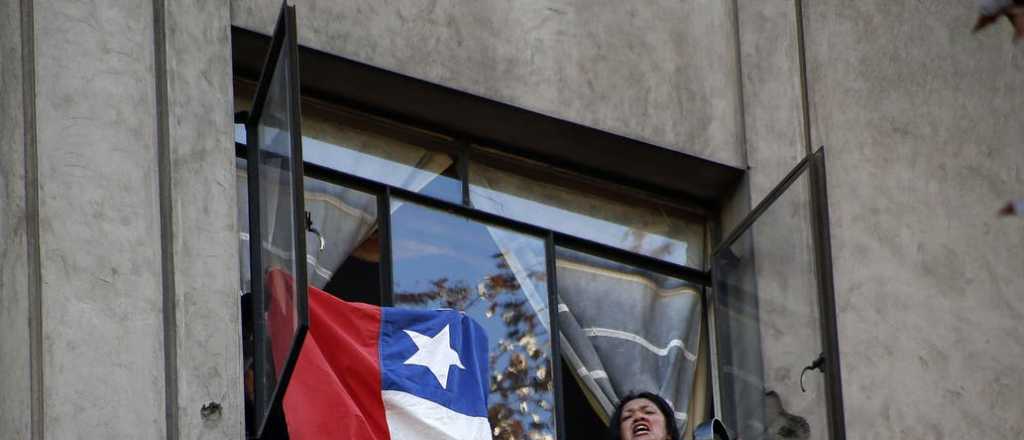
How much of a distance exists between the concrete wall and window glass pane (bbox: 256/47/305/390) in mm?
237

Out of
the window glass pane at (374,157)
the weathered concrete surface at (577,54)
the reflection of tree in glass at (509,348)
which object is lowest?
the reflection of tree in glass at (509,348)

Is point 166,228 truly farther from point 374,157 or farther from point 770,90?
point 770,90

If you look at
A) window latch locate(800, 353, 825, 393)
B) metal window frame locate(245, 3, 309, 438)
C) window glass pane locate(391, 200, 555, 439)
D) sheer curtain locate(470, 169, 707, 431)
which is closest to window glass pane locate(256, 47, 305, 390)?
metal window frame locate(245, 3, 309, 438)

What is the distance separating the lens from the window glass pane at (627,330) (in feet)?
36.3

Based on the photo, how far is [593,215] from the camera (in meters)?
11.6

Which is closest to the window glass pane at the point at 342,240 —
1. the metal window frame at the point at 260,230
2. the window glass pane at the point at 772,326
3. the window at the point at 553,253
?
the window at the point at 553,253

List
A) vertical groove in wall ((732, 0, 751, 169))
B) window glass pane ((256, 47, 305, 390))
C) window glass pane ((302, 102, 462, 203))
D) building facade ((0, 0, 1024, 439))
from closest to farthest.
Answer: window glass pane ((256, 47, 305, 390)) → building facade ((0, 0, 1024, 439)) → window glass pane ((302, 102, 462, 203)) → vertical groove in wall ((732, 0, 751, 169))

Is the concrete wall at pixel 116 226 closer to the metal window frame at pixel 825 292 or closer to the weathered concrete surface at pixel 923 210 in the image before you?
the metal window frame at pixel 825 292

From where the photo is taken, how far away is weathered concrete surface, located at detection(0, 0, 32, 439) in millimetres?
8320

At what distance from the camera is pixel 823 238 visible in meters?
9.65

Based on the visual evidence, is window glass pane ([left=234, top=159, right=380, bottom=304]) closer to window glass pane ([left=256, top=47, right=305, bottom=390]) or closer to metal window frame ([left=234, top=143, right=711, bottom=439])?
metal window frame ([left=234, top=143, right=711, bottom=439])

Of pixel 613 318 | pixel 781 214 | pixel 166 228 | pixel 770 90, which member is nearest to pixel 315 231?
pixel 166 228

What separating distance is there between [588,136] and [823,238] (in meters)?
2.05

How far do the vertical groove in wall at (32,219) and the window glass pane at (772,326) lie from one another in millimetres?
3379
